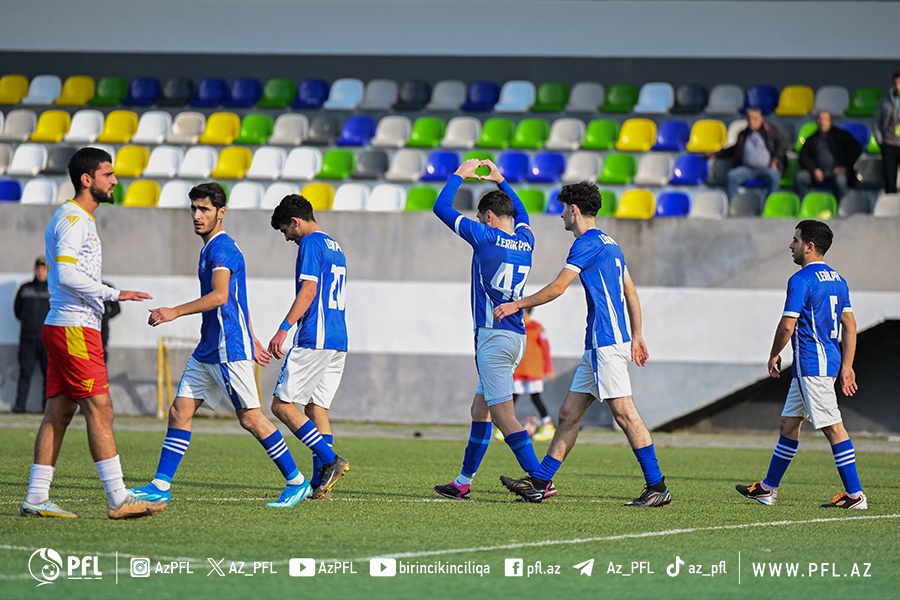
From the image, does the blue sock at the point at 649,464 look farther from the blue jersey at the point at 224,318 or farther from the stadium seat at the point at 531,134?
the stadium seat at the point at 531,134

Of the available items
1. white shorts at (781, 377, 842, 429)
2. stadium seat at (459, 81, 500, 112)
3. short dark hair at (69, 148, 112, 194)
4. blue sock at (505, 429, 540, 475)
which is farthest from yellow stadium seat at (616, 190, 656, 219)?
short dark hair at (69, 148, 112, 194)

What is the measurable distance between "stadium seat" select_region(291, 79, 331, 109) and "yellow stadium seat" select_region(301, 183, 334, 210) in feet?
10.1

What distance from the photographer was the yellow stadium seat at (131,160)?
67.4 ft

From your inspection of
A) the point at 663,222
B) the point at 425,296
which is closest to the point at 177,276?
the point at 425,296

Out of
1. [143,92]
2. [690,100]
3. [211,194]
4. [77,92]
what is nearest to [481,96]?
[690,100]

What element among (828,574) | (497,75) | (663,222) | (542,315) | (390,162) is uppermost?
(497,75)

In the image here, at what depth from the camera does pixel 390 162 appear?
2069 cm

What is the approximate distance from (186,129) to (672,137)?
8373mm

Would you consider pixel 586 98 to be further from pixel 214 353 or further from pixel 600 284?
pixel 214 353

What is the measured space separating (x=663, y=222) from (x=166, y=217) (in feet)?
23.5

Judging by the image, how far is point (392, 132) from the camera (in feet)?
69.1

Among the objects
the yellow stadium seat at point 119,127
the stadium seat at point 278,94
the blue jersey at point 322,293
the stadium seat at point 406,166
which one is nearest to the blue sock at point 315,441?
Answer: the blue jersey at point 322,293

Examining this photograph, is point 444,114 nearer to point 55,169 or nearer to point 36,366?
point 55,169

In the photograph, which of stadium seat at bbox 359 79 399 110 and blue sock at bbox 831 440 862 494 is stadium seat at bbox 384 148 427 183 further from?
blue sock at bbox 831 440 862 494
